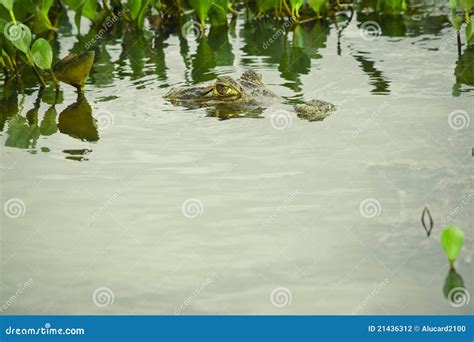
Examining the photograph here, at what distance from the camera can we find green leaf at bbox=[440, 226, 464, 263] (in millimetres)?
6184

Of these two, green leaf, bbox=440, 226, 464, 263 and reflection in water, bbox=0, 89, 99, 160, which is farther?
reflection in water, bbox=0, 89, 99, 160

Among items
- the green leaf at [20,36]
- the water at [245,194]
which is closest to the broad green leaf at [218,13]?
the water at [245,194]

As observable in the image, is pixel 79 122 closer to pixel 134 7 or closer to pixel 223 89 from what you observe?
pixel 223 89

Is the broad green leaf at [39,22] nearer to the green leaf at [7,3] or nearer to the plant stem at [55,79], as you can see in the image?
the plant stem at [55,79]

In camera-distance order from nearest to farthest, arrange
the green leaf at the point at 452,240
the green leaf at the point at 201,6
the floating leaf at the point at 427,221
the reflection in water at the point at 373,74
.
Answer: the green leaf at the point at 452,240, the floating leaf at the point at 427,221, the reflection in water at the point at 373,74, the green leaf at the point at 201,6

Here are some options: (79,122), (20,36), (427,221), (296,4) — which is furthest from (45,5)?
(427,221)

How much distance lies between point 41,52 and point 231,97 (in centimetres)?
224

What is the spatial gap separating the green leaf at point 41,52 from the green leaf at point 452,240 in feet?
19.7

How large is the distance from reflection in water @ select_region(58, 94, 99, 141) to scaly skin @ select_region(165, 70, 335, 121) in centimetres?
100

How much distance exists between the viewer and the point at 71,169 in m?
8.74

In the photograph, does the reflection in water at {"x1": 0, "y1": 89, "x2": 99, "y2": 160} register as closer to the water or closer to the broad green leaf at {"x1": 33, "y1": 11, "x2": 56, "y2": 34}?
the water

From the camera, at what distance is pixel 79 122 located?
34.1 feet

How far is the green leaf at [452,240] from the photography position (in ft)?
20.3

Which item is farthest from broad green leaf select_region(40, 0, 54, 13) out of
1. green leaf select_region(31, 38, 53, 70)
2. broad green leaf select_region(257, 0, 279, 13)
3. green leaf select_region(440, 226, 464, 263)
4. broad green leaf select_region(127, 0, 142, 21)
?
green leaf select_region(440, 226, 464, 263)
